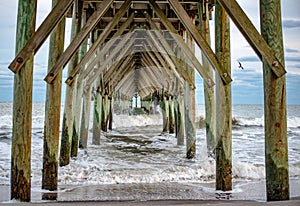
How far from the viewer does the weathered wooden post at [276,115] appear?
234 cm

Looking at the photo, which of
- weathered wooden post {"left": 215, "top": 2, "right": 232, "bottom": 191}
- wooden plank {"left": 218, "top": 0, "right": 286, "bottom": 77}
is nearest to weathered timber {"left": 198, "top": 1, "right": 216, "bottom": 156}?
weathered wooden post {"left": 215, "top": 2, "right": 232, "bottom": 191}

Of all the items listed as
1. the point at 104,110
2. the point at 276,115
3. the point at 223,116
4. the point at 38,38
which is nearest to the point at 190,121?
the point at 223,116

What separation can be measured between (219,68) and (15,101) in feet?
6.59

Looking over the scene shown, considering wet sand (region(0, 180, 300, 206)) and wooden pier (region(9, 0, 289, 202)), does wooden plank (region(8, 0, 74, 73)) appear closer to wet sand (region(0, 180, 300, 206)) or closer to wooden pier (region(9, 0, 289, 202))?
wooden pier (region(9, 0, 289, 202))

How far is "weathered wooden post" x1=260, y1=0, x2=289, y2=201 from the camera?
234cm

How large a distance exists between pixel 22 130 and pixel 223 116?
204 centimetres

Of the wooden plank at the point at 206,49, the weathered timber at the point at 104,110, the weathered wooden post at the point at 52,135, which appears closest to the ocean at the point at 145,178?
the weathered wooden post at the point at 52,135

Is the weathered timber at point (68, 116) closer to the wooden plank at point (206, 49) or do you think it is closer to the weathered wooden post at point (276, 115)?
the wooden plank at point (206, 49)

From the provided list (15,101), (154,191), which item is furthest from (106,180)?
(15,101)

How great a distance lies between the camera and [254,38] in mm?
2369

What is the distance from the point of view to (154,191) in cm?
364

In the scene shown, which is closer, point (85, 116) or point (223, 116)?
point (223, 116)

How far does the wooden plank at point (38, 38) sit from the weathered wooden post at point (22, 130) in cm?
5

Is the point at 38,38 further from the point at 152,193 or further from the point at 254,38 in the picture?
the point at 152,193
